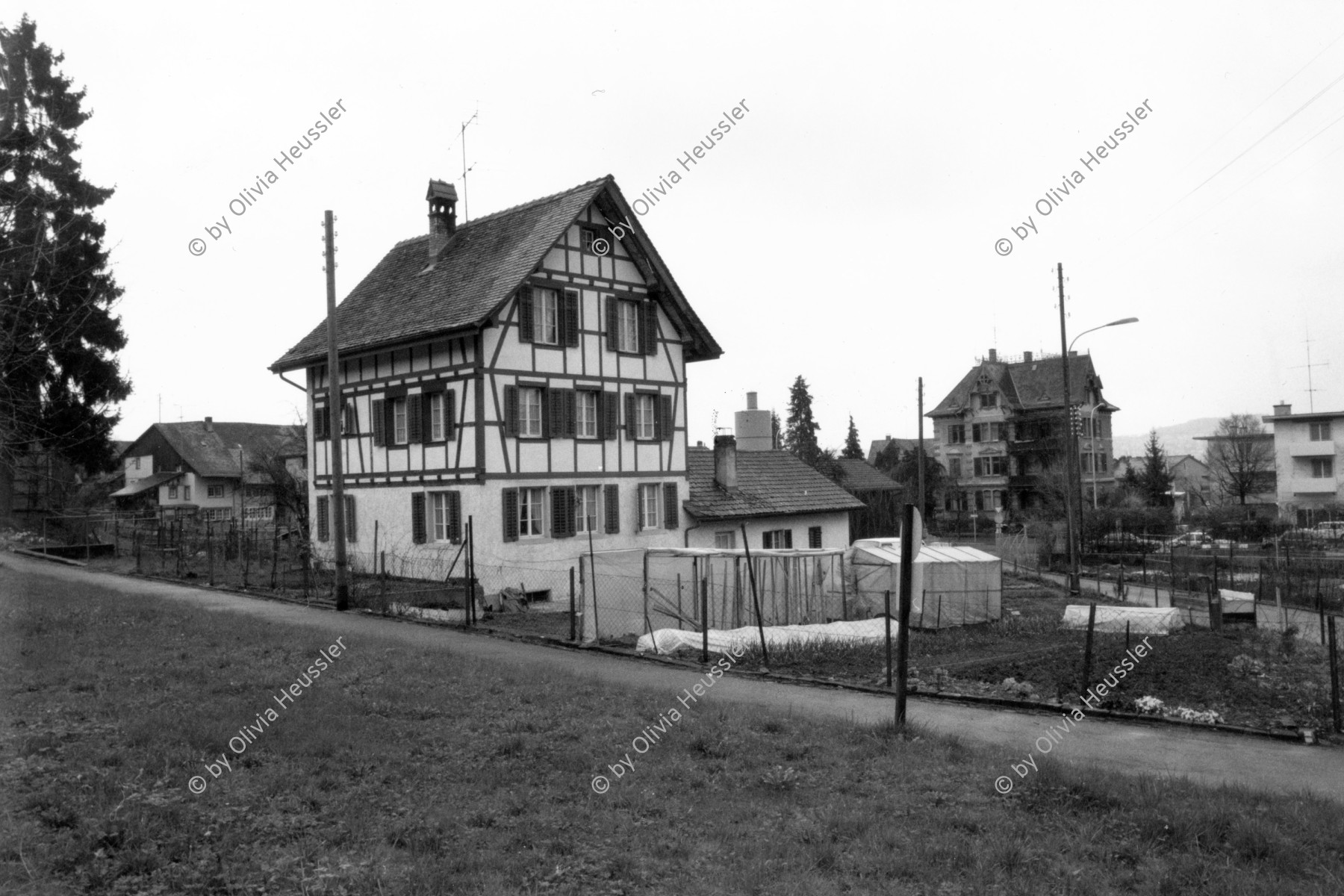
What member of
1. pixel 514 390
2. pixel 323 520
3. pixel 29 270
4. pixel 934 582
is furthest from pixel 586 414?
pixel 29 270

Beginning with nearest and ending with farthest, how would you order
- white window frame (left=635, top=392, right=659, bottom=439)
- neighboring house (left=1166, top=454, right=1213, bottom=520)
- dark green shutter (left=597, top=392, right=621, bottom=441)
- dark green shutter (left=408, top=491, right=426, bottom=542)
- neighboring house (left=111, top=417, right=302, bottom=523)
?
1. dark green shutter (left=408, top=491, right=426, bottom=542)
2. dark green shutter (left=597, top=392, right=621, bottom=441)
3. white window frame (left=635, top=392, right=659, bottom=439)
4. neighboring house (left=111, top=417, right=302, bottom=523)
5. neighboring house (left=1166, top=454, right=1213, bottom=520)

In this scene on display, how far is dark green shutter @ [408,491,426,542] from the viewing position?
28219mm

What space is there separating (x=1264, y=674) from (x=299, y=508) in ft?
110

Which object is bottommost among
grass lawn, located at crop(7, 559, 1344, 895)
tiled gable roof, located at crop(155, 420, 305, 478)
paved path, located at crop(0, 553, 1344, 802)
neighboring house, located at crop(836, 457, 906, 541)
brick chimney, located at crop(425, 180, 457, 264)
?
paved path, located at crop(0, 553, 1344, 802)

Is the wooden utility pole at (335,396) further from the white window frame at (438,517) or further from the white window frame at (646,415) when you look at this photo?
the white window frame at (646,415)

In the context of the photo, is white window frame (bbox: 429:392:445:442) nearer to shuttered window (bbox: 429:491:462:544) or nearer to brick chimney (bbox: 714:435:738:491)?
shuttered window (bbox: 429:491:462:544)

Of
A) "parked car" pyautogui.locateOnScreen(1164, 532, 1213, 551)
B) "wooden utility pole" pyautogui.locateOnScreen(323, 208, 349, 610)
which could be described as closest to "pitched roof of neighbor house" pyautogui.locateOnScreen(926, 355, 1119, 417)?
"parked car" pyautogui.locateOnScreen(1164, 532, 1213, 551)

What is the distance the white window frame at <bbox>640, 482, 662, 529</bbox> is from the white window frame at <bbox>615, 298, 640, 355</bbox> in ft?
13.6

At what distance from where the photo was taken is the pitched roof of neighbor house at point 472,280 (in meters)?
27.3

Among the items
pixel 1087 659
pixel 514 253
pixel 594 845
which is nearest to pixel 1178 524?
pixel 514 253

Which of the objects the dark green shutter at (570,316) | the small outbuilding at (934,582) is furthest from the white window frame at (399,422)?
the small outbuilding at (934,582)

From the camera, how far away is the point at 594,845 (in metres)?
6.66

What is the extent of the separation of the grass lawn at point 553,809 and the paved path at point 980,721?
44.0 inches

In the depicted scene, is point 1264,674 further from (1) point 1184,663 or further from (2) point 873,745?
(2) point 873,745
